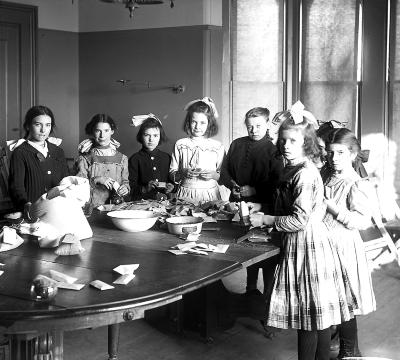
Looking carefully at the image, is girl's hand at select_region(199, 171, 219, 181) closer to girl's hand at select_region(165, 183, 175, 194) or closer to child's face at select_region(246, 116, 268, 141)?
girl's hand at select_region(165, 183, 175, 194)

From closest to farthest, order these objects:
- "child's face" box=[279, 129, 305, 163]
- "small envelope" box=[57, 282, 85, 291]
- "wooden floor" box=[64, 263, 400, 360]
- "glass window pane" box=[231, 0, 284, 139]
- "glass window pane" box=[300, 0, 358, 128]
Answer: "small envelope" box=[57, 282, 85, 291]
"child's face" box=[279, 129, 305, 163]
"wooden floor" box=[64, 263, 400, 360]
"glass window pane" box=[300, 0, 358, 128]
"glass window pane" box=[231, 0, 284, 139]

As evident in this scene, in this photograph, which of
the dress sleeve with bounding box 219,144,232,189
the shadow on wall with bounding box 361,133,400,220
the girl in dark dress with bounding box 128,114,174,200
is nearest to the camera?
the dress sleeve with bounding box 219,144,232,189

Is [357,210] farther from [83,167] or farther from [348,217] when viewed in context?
[83,167]

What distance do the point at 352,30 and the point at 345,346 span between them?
290 centimetres

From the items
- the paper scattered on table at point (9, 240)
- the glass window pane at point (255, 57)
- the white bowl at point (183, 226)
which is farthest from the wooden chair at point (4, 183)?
the paper scattered on table at point (9, 240)

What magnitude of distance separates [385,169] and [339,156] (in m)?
2.18

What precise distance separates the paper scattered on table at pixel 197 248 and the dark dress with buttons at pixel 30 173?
1.61 m

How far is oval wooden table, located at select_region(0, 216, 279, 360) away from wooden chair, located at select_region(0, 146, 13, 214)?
289cm

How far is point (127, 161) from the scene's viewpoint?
15.4ft

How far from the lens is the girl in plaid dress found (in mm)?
2830

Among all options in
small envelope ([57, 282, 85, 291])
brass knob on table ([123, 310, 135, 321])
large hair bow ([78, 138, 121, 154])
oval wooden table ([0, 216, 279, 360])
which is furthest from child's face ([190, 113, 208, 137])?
brass knob on table ([123, 310, 135, 321])

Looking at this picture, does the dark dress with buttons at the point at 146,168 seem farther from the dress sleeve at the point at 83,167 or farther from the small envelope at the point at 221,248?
the small envelope at the point at 221,248

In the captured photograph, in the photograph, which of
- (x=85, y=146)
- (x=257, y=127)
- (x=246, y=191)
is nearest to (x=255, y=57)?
(x=257, y=127)

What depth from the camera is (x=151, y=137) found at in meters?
4.68
